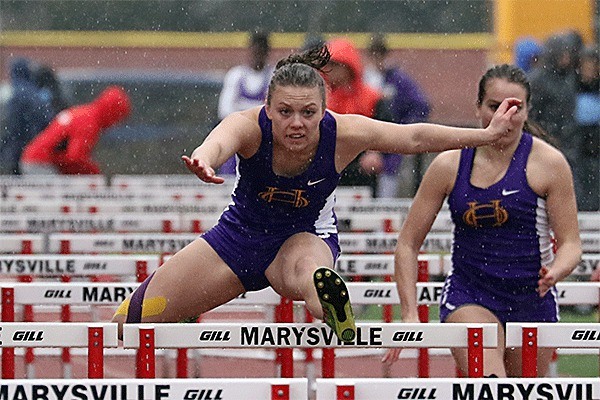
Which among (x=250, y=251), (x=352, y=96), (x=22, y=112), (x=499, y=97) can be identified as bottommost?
(x=250, y=251)

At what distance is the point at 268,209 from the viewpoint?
21.1 feet

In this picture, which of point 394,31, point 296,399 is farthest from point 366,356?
point 394,31

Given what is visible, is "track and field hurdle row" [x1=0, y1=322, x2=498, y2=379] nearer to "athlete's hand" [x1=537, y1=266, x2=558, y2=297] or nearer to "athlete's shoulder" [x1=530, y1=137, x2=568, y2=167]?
"athlete's hand" [x1=537, y1=266, x2=558, y2=297]

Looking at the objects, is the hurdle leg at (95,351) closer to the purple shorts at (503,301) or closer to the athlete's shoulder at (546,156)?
the purple shorts at (503,301)

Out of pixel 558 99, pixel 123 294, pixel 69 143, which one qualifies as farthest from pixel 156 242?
pixel 69 143

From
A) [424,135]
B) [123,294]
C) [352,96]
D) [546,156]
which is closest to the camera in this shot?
[424,135]

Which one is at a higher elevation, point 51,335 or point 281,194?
point 281,194

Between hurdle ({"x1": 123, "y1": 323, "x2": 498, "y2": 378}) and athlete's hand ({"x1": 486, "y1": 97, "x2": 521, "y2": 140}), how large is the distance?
106cm

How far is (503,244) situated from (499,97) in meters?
0.64

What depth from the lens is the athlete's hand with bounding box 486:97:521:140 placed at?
20.5 feet

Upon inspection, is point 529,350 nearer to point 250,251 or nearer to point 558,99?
point 250,251

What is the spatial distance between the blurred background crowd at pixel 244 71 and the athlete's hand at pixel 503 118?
6.68m

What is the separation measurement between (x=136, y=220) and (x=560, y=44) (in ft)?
17.3

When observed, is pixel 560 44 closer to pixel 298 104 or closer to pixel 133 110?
pixel 298 104
